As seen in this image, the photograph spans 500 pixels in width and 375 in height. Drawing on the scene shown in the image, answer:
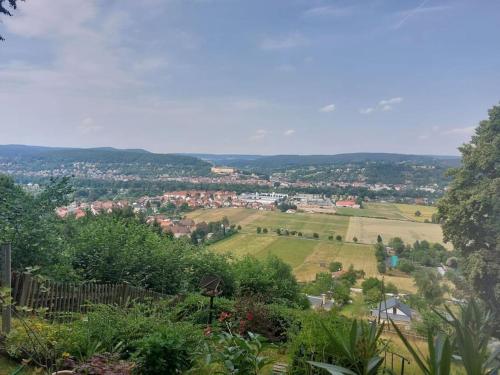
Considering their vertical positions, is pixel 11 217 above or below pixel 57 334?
above

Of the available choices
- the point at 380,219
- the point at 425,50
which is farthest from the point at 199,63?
the point at 380,219

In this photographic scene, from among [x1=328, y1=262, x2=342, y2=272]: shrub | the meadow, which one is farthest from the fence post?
[x1=328, y1=262, x2=342, y2=272]: shrub

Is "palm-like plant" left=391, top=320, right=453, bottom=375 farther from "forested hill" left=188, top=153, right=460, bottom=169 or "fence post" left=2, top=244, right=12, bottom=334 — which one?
"forested hill" left=188, top=153, right=460, bottom=169

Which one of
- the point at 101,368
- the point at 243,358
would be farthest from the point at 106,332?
the point at 243,358

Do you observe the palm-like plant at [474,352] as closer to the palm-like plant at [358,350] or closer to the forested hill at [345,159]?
the palm-like plant at [358,350]

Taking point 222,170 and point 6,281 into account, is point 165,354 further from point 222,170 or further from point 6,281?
point 222,170

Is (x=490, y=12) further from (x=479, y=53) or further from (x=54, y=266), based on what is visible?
(x=54, y=266)
